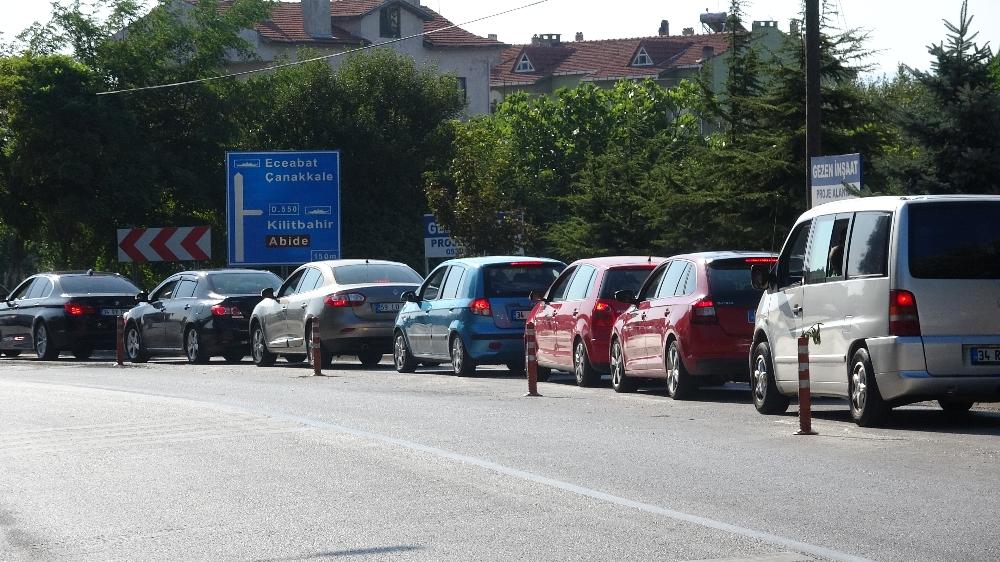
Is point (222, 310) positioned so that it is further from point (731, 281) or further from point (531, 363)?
point (731, 281)

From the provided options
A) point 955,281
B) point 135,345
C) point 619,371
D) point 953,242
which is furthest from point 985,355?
point 135,345

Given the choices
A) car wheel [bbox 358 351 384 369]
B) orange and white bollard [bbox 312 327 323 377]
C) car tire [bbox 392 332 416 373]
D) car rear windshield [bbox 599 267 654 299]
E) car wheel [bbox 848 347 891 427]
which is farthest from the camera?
car wheel [bbox 358 351 384 369]

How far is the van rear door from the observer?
1303 cm

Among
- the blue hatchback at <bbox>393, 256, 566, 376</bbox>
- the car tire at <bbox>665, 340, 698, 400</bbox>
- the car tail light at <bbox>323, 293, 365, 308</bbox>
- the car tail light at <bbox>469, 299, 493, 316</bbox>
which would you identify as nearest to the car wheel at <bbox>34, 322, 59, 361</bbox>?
the car tail light at <bbox>323, 293, 365, 308</bbox>

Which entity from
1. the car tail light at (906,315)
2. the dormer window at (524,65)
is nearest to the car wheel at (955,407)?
the car tail light at (906,315)

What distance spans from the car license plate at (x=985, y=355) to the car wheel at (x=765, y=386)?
8.08 feet

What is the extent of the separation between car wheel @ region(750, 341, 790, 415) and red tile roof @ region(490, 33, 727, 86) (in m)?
117

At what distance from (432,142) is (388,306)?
139ft

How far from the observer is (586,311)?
20031mm

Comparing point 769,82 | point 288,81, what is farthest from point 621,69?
point 769,82

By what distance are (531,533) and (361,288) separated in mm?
17592

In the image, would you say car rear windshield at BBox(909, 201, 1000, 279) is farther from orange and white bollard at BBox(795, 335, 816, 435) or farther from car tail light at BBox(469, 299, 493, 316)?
car tail light at BBox(469, 299, 493, 316)

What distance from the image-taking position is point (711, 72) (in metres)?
42.2

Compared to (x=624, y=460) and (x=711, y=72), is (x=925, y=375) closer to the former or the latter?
(x=624, y=460)
